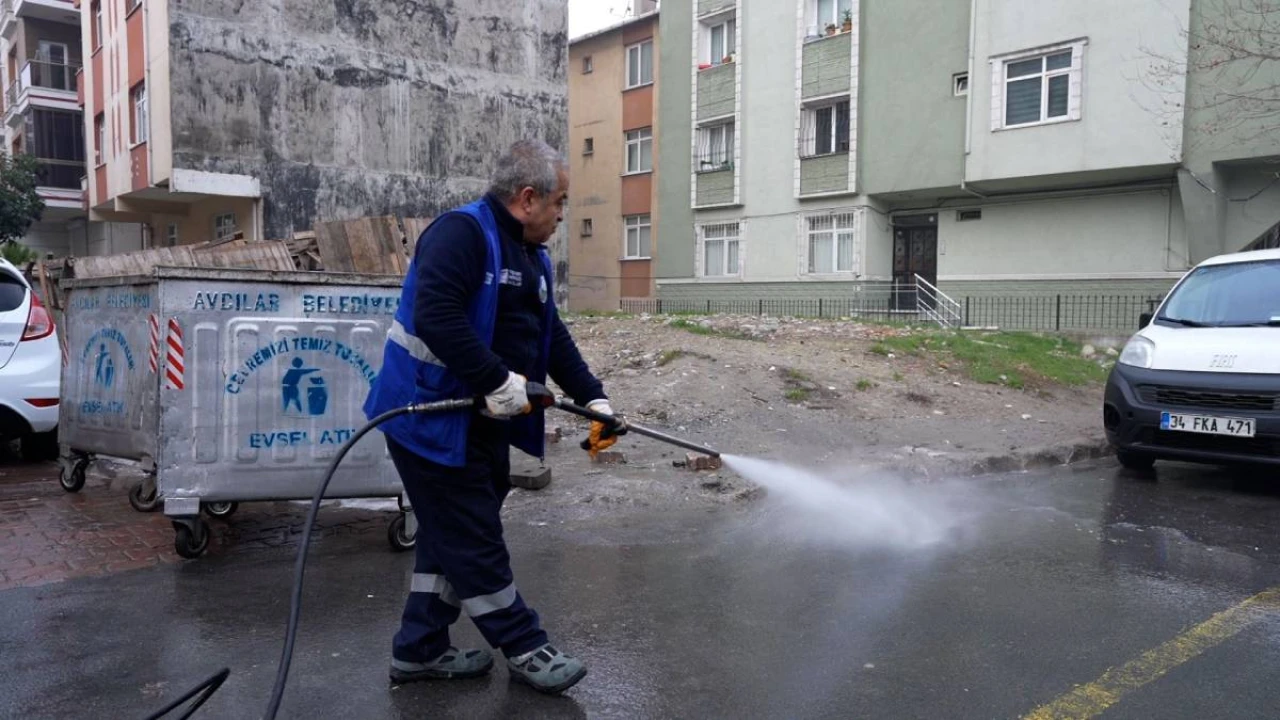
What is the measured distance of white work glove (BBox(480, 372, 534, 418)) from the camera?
3285 millimetres

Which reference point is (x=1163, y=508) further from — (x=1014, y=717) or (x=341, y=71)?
(x=341, y=71)

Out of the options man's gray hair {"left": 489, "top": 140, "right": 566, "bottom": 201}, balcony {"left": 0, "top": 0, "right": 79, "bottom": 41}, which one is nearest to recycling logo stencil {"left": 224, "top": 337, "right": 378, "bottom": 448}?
man's gray hair {"left": 489, "top": 140, "right": 566, "bottom": 201}

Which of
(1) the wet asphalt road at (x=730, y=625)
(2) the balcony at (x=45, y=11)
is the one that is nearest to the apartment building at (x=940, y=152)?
(1) the wet asphalt road at (x=730, y=625)

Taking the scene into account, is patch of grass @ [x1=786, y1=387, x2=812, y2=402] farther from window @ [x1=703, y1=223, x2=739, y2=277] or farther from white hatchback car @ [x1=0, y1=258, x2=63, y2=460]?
window @ [x1=703, y1=223, x2=739, y2=277]

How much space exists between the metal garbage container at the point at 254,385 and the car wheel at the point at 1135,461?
6.02 meters

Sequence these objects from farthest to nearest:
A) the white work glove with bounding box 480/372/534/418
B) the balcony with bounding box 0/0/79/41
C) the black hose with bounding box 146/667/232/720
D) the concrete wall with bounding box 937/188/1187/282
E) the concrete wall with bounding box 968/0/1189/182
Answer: the balcony with bounding box 0/0/79/41
the concrete wall with bounding box 937/188/1187/282
the concrete wall with bounding box 968/0/1189/182
the white work glove with bounding box 480/372/534/418
the black hose with bounding box 146/667/232/720

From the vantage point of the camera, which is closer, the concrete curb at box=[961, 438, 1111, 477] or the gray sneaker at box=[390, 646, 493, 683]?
the gray sneaker at box=[390, 646, 493, 683]

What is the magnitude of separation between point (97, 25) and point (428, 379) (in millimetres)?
28178

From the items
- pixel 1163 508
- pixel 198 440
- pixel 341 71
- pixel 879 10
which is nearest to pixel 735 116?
pixel 879 10

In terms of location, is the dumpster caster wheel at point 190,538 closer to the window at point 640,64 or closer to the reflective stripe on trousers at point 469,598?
the reflective stripe on trousers at point 469,598

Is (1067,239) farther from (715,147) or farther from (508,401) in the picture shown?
(508,401)

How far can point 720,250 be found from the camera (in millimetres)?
28953

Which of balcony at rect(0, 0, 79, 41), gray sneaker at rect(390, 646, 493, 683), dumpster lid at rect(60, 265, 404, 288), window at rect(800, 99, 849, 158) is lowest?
gray sneaker at rect(390, 646, 493, 683)

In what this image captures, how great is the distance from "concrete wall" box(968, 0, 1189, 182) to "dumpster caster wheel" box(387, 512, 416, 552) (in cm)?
1964
